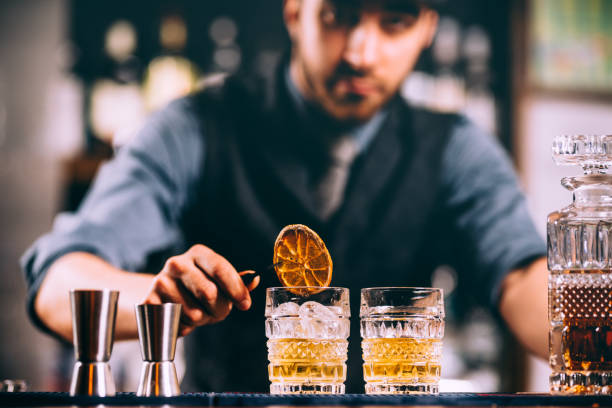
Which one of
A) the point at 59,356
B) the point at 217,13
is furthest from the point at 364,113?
the point at 59,356

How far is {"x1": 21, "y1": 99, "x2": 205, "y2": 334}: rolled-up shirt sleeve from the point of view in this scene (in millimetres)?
2533

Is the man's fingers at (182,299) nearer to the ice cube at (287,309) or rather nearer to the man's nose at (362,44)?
the ice cube at (287,309)

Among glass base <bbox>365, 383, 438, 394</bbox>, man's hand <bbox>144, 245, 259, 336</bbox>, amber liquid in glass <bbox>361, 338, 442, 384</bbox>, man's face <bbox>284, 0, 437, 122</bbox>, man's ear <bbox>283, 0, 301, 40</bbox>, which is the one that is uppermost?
man's ear <bbox>283, 0, 301, 40</bbox>

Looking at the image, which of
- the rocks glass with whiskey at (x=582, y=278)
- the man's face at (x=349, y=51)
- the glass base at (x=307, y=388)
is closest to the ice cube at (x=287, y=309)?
the glass base at (x=307, y=388)

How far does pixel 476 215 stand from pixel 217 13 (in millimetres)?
1412

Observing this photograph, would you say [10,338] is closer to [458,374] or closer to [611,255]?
[458,374]

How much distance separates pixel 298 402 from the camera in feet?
3.20

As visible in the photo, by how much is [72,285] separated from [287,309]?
116 centimetres

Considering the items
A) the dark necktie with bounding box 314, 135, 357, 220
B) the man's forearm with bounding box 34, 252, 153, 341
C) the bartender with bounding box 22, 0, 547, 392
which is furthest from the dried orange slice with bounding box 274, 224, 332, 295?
the dark necktie with bounding box 314, 135, 357, 220

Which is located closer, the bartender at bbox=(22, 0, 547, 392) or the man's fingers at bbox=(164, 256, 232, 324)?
the man's fingers at bbox=(164, 256, 232, 324)

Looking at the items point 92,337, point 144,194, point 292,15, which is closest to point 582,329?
point 92,337

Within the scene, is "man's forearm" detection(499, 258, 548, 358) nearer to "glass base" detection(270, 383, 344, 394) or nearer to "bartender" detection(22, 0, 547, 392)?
"bartender" detection(22, 0, 547, 392)

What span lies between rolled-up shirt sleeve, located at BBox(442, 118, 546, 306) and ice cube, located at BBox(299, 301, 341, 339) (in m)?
1.63

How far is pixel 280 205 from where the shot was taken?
2.86m
